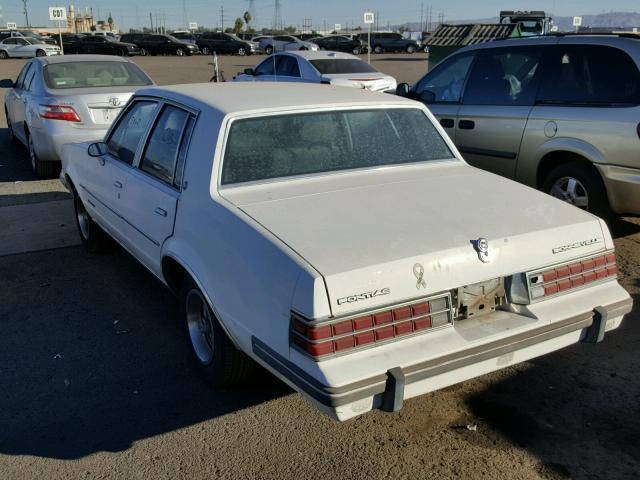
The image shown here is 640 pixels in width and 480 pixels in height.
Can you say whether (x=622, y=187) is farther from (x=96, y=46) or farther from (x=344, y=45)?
(x=96, y=46)

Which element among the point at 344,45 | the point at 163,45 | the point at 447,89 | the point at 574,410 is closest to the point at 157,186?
the point at 574,410

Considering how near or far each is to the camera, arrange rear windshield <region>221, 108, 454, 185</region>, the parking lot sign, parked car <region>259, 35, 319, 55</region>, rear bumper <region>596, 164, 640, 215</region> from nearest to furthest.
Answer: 1. rear windshield <region>221, 108, 454, 185</region>
2. rear bumper <region>596, 164, 640, 215</region>
3. the parking lot sign
4. parked car <region>259, 35, 319, 55</region>

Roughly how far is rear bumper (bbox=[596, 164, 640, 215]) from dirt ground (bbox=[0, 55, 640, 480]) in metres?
1.32

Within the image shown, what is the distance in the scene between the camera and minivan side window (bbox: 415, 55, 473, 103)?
22.9 ft

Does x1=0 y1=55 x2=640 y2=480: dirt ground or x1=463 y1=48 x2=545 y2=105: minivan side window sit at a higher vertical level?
x1=463 y1=48 x2=545 y2=105: minivan side window

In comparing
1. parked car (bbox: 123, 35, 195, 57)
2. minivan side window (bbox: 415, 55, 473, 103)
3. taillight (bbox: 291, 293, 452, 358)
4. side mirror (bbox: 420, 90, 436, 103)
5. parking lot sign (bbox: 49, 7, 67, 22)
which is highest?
parking lot sign (bbox: 49, 7, 67, 22)

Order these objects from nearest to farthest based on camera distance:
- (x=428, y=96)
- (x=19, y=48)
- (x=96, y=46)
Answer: (x=428, y=96) → (x=19, y=48) → (x=96, y=46)

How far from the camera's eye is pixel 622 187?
5.45 metres

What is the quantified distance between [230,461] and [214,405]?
511 mm

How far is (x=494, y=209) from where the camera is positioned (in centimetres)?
340

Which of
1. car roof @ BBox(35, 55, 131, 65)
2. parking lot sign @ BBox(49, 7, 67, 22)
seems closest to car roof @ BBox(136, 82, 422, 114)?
car roof @ BBox(35, 55, 131, 65)

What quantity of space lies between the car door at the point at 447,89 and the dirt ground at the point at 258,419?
314cm

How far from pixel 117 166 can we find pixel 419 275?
9.14 ft

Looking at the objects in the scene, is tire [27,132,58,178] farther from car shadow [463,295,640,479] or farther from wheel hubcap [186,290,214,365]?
car shadow [463,295,640,479]
